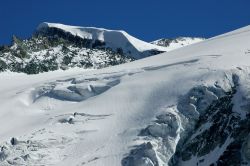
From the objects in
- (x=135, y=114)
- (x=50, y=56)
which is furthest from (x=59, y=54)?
(x=135, y=114)

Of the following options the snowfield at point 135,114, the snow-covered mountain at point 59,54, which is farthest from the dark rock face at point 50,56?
the snowfield at point 135,114

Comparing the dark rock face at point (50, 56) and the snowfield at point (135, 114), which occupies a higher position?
the dark rock face at point (50, 56)

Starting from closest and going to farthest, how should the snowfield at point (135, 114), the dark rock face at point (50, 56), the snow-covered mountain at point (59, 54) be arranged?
the snowfield at point (135, 114) → the dark rock face at point (50, 56) → the snow-covered mountain at point (59, 54)

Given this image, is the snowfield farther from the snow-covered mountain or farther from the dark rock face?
the snow-covered mountain

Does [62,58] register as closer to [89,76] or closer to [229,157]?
[89,76]

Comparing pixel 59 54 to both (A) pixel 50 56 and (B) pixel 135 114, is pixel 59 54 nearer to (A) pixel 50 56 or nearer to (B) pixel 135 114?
(A) pixel 50 56

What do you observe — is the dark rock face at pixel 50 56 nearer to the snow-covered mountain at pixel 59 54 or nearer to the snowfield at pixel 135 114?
the snow-covered mountain at pixel 59 54

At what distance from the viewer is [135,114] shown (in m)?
80.6

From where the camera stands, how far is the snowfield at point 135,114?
72.0m

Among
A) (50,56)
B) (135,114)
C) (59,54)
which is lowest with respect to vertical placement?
(135,114)

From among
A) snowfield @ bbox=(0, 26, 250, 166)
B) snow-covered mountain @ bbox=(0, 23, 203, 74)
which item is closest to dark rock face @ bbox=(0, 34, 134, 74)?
snow-covered mountain @ bbox=(0, 23, 203, 74)

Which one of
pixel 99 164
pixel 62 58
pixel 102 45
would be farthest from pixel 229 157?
pixel 102 45

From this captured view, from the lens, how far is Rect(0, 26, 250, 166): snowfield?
72.0 metres

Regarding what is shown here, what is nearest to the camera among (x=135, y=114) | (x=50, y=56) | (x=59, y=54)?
(x=135, y=114)
